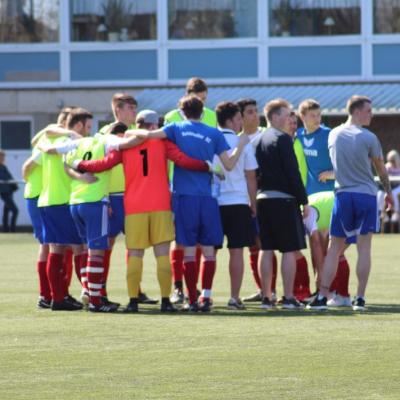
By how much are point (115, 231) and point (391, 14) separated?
68.4ft

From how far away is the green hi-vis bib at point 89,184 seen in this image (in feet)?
45.3

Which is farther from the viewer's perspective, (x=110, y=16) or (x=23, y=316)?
(x=110, y=16)

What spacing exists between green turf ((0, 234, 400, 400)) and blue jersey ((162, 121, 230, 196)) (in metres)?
1.15

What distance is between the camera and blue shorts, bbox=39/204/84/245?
1425 cm

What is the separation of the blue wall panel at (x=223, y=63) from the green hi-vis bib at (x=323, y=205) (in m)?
19.9

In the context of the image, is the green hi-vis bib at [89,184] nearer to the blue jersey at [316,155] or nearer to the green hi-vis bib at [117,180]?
the green hi-vis bib at [117,180]

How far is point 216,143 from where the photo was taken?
44.2 feet

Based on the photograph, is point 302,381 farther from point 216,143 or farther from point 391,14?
point 391,14

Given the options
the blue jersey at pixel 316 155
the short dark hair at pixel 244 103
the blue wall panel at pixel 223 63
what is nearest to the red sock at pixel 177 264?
the blue jersey at pixel 316 155

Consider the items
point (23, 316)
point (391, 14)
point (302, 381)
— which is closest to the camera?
point (302, 381)

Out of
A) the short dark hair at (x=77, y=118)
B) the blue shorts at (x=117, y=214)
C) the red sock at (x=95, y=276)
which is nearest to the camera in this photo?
the red sock at (x=95, y=276)

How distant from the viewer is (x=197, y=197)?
532 inches

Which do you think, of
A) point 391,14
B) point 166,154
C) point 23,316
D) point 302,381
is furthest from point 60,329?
point 391,14

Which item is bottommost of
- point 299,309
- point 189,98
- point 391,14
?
point 299,309
